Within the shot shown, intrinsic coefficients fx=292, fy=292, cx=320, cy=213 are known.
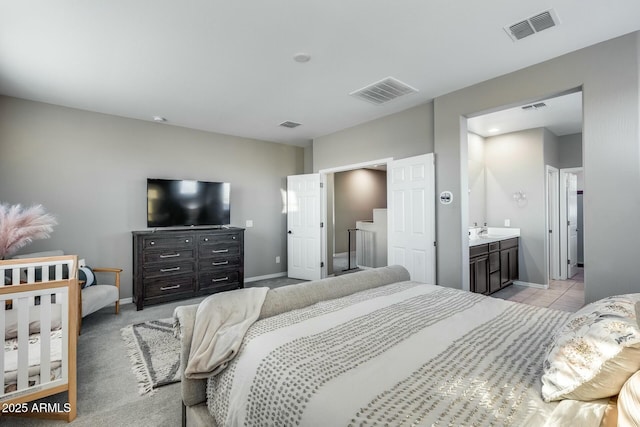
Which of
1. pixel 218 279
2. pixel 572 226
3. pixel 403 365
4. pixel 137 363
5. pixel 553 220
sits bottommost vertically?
pixel 137 363

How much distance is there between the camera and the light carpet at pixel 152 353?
7.43 ft

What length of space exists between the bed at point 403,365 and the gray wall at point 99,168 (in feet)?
11.2

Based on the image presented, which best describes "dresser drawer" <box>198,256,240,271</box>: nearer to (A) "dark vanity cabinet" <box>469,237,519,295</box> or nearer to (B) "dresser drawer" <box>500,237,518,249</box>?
(A) "dark vanity cabinet" <box>469,237,519,295</box>

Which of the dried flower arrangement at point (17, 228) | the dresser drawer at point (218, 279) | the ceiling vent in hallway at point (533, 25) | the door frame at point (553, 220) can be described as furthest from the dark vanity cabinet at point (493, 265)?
the dried flower arrangement at point (17, 228)

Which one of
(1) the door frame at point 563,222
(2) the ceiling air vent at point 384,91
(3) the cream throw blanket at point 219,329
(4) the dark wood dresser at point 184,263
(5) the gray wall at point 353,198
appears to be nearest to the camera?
Answer: (3) the cream throw blanket at point 219,329

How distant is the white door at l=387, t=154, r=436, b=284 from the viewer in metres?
3.72

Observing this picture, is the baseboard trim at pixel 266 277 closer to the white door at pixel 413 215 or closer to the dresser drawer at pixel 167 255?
the dresser drawer at pixel 167 255

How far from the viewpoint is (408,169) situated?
13.2 ft

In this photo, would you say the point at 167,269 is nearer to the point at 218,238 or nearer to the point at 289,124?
the point at 218,238

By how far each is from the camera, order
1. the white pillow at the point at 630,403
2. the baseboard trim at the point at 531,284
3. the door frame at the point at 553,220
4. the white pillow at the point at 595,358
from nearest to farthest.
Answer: the white pillow at the point at 630,403
the white pillow at the point at 595,358
the baseboard trim at the point at 531,284
the door frame at the point at 553,220

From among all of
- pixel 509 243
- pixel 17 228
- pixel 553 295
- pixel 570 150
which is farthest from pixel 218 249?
pixel 570 150

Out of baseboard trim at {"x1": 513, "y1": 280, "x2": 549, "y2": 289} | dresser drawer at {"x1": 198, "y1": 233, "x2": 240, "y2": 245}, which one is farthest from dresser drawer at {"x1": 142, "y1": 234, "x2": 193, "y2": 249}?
baseboard trim at {"x1": 513, "y1": 280, "x2": 549, "y2": 289}

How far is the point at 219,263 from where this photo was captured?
4527mm

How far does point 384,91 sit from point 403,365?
315 centimetres
